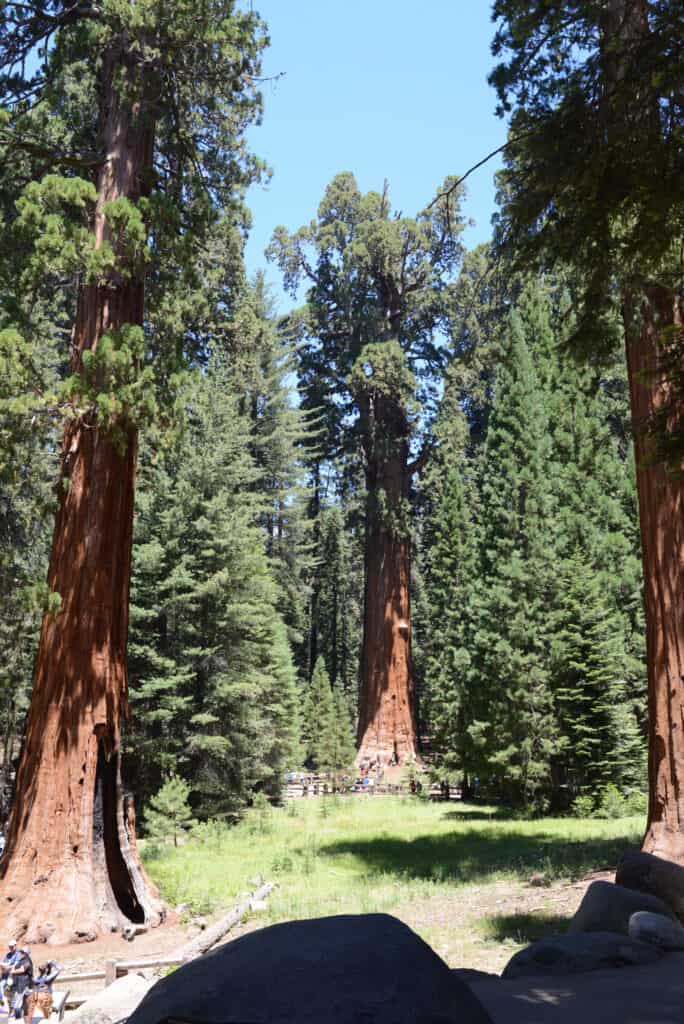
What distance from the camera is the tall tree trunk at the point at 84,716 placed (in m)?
9.37

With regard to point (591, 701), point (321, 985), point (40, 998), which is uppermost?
point (591, 701)

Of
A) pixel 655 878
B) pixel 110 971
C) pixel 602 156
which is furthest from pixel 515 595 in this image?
pixel 602 156

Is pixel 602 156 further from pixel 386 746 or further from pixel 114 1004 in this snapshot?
pixel 386 746

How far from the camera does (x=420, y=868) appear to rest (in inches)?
489

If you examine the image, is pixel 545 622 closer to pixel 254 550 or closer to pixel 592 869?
pixel 254 550

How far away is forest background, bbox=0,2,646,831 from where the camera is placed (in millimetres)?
12070

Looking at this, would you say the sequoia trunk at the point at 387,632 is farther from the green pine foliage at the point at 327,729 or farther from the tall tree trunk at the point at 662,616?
the tall tree trunk at the point at 662,616

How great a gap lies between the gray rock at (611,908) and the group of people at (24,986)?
14.8ft

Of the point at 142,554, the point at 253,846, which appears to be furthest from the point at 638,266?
the point at 142,554

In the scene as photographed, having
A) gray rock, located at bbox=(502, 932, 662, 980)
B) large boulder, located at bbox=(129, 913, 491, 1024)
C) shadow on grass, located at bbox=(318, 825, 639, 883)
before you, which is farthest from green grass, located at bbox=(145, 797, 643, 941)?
large boulder, located at bbox=(129, 913, 491, 1024)

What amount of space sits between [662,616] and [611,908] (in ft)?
10.9

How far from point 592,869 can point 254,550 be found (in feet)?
45.2

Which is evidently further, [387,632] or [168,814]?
[387,632]

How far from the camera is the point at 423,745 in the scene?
144ft
